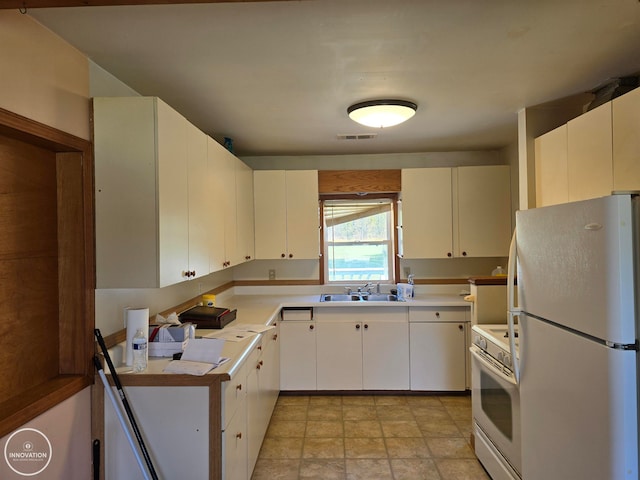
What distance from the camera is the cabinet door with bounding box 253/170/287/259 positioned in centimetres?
383

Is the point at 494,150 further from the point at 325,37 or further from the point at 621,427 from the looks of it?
the point at 621,427

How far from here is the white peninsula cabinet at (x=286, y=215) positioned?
382cm

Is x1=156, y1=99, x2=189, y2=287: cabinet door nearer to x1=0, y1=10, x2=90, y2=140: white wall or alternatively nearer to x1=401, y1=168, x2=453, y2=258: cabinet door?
x1=0, y1=10, x2=90, y2=140: white wall

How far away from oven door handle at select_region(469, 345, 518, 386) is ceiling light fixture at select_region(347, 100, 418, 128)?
5.20 feet

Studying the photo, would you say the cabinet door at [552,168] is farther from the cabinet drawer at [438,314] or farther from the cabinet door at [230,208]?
the cabinet door at [230,208]

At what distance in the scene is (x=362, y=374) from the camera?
140 inches

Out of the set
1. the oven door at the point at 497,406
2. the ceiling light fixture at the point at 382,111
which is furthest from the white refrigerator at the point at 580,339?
the ceiling light fixture at the point at 382,111

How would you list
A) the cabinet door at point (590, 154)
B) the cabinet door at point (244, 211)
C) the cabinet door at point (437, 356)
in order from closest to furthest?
the cabinet door at point (590, 154) → the cabinet door at point (244, 211) → the cabinet door at point (437, 356)

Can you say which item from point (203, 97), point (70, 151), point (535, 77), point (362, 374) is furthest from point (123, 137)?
point (362, 374)

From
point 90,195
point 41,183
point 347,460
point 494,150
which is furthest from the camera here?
point 494,150

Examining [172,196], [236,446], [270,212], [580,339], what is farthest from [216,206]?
[580,339]

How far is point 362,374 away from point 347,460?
1.03 metres

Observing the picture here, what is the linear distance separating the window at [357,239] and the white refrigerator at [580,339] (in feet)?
7.70

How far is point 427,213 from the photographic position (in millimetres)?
3719
